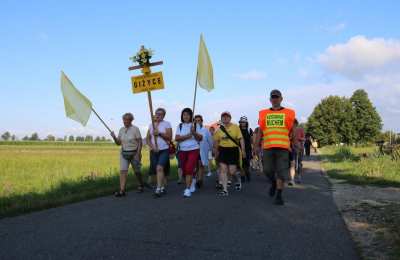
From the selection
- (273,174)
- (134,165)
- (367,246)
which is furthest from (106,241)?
(134,165)

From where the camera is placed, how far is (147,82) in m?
9.28

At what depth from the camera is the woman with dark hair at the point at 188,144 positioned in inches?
354

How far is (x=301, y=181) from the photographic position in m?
12.3

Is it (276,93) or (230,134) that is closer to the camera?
(276,93)

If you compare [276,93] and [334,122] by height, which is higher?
[334,122]

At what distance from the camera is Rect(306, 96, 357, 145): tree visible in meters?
80.5

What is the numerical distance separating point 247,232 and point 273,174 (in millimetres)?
2816

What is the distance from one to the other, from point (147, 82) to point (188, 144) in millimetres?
1570

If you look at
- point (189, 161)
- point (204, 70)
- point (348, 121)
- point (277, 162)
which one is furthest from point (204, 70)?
point (348, 121)

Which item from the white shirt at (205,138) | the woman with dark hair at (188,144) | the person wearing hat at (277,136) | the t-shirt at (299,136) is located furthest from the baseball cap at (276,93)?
the t-shirt at (299,136)

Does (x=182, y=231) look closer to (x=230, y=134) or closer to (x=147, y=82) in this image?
(x=230, y=134)

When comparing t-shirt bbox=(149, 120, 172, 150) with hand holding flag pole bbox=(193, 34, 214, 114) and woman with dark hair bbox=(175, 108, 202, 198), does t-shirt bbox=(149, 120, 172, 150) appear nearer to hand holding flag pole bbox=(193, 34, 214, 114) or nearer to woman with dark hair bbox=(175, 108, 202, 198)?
woman with dark hair bbox=(175, 108, 202, 198)

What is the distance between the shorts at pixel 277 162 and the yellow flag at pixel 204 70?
2202 millimetres

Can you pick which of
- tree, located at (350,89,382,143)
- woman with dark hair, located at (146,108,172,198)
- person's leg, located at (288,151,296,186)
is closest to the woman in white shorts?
woman with dark hair, located at (146,108,172,198)
